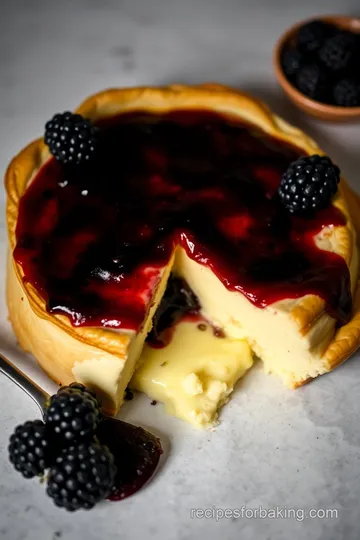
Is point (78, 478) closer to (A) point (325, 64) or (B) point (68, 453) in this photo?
(B) point (68, 453)

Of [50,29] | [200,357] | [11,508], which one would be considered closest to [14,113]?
[50,29]

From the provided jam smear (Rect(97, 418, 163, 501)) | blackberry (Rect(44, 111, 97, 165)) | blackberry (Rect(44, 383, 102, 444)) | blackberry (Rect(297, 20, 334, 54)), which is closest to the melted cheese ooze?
jam smear (Rect(97, 418, 163, 501))

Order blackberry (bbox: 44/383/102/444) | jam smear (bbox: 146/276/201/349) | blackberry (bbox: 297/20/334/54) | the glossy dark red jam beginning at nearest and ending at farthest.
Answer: blackberry (bbox: 44/383/102/444), the glossy dark red jam, jam smear (bbox: 146/276/201/349), blackberry (bbox: 297/20/334/54)

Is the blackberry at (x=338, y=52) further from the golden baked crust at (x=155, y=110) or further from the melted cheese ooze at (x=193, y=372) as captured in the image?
the melted cheese ooze at (x=193, y=372)

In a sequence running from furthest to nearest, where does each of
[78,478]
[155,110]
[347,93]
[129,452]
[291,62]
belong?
[291,62]
[347,93]
[155,110]
[129,452]
[78,478]

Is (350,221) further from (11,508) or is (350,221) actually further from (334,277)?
(11,508)

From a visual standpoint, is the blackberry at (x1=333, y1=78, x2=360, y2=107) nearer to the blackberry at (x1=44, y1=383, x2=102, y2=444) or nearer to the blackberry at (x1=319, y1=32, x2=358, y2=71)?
the blackberry at (x1=319, y1=32, x2=358, y2=71)

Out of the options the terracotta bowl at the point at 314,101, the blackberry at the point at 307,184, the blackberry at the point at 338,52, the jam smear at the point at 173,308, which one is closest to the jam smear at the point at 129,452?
the jam smear at the point at 173,308

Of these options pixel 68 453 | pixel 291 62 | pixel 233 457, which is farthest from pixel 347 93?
pixel 68 453
